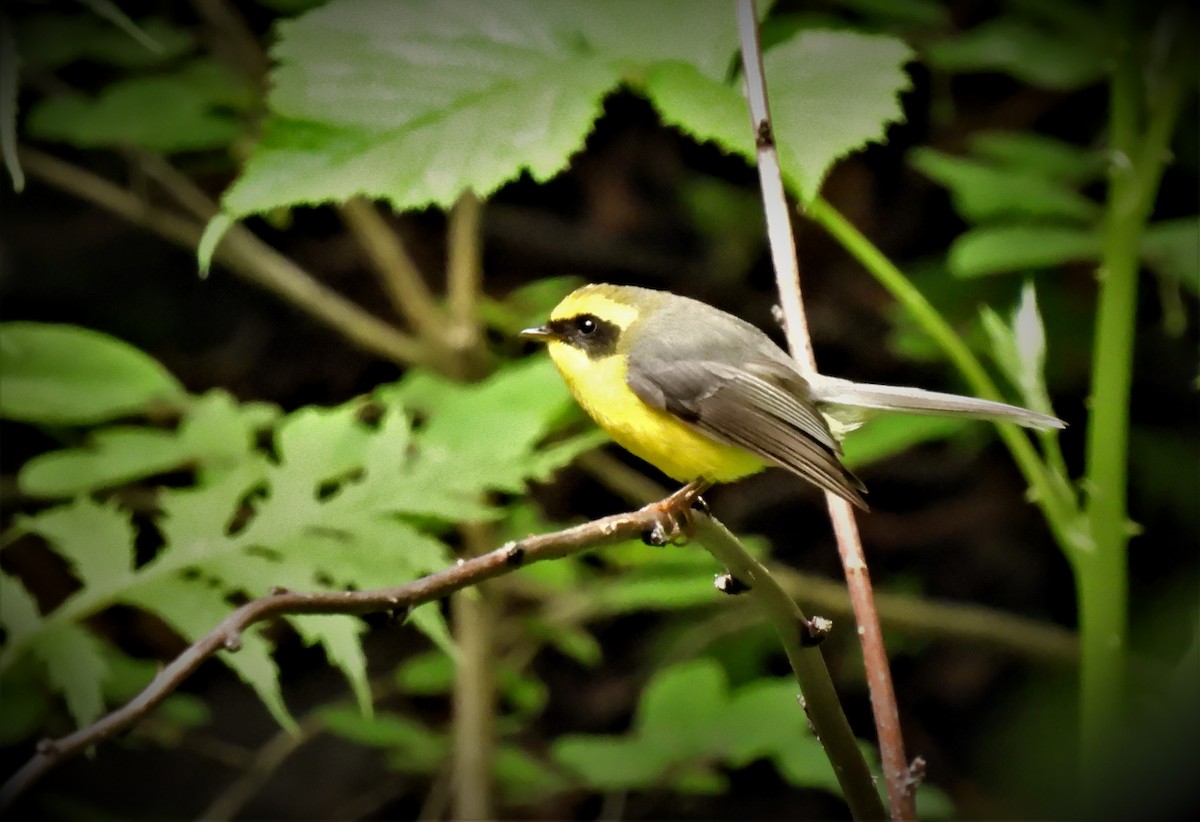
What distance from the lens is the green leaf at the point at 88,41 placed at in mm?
1308

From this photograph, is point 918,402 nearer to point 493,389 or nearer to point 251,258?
point 493,389

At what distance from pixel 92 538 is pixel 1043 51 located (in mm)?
1224

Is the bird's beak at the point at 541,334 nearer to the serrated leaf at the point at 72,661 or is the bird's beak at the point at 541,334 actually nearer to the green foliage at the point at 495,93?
the green foliage at the point at 495,93

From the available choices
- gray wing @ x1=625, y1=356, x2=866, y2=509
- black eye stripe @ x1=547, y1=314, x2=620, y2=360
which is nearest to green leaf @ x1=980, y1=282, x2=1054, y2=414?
gray wing @ x1=625, y1=356, x2=866, y2=509

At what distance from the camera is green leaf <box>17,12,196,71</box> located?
131cm

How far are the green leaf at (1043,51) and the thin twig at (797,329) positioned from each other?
826 mm

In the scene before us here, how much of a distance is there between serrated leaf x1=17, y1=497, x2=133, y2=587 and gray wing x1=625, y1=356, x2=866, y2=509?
46 centimetres

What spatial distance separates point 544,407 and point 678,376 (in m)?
0.31

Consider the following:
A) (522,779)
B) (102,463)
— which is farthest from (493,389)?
(522,779)

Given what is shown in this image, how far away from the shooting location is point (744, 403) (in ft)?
2.82

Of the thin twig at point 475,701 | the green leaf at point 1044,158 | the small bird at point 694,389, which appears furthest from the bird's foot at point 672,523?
the green leaf at point 1044,158

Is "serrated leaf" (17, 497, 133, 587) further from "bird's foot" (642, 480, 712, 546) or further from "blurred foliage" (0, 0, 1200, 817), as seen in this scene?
"bird's foot" (642, 480, 712, 546)

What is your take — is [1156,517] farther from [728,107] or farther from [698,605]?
[728,107]

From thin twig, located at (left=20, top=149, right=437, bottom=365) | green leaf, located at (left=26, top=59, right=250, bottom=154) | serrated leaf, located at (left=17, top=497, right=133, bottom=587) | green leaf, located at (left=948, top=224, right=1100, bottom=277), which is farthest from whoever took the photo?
thin twig, located at (left=20, top=149, right=437, bottom=365)
